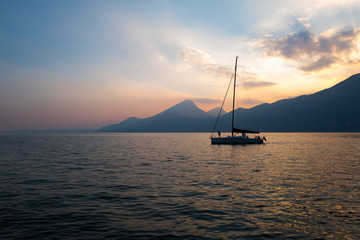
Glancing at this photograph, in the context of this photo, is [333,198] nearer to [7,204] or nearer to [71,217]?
[71,217]

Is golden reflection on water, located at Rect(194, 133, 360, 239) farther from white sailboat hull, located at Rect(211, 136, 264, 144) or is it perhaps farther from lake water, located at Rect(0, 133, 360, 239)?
white sailboat hull, located at Rect(211, 136, 264, 144)

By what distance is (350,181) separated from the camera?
1945 cm

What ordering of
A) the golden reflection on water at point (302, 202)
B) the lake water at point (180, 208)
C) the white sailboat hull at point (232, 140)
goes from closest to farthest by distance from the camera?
the lake water at point (180, 208)
the golden reflection on water at point (302, 202)
the white sailboat hull at point (232, 140)

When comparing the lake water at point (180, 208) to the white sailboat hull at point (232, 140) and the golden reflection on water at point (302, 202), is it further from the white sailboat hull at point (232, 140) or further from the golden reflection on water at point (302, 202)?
the white sailboat hull at point (232, 140)

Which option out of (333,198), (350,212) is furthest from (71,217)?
(333,198)

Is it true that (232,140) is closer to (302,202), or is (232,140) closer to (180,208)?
(302,202)

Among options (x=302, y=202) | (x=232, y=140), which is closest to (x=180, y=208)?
(x=302, y=202)

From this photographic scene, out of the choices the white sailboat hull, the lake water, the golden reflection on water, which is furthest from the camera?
the white sailboat hull

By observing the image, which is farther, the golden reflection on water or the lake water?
the golden reflection on water

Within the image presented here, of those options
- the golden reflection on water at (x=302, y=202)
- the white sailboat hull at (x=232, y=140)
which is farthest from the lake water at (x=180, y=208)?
the white sailboat hull at (x=232, y=140)

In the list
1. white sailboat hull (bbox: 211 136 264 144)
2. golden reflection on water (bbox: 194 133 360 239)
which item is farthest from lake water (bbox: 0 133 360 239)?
white sailboat hull (bbox: 211 136 264 144)

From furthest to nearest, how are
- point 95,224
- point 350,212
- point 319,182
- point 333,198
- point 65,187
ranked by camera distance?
point 319,182
point 65,187
point 333,198
point 350,212
point 95,224

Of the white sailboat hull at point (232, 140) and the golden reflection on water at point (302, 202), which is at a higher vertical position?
the white sailboat hull at point (232, 140)

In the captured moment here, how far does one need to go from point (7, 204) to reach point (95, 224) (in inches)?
261
